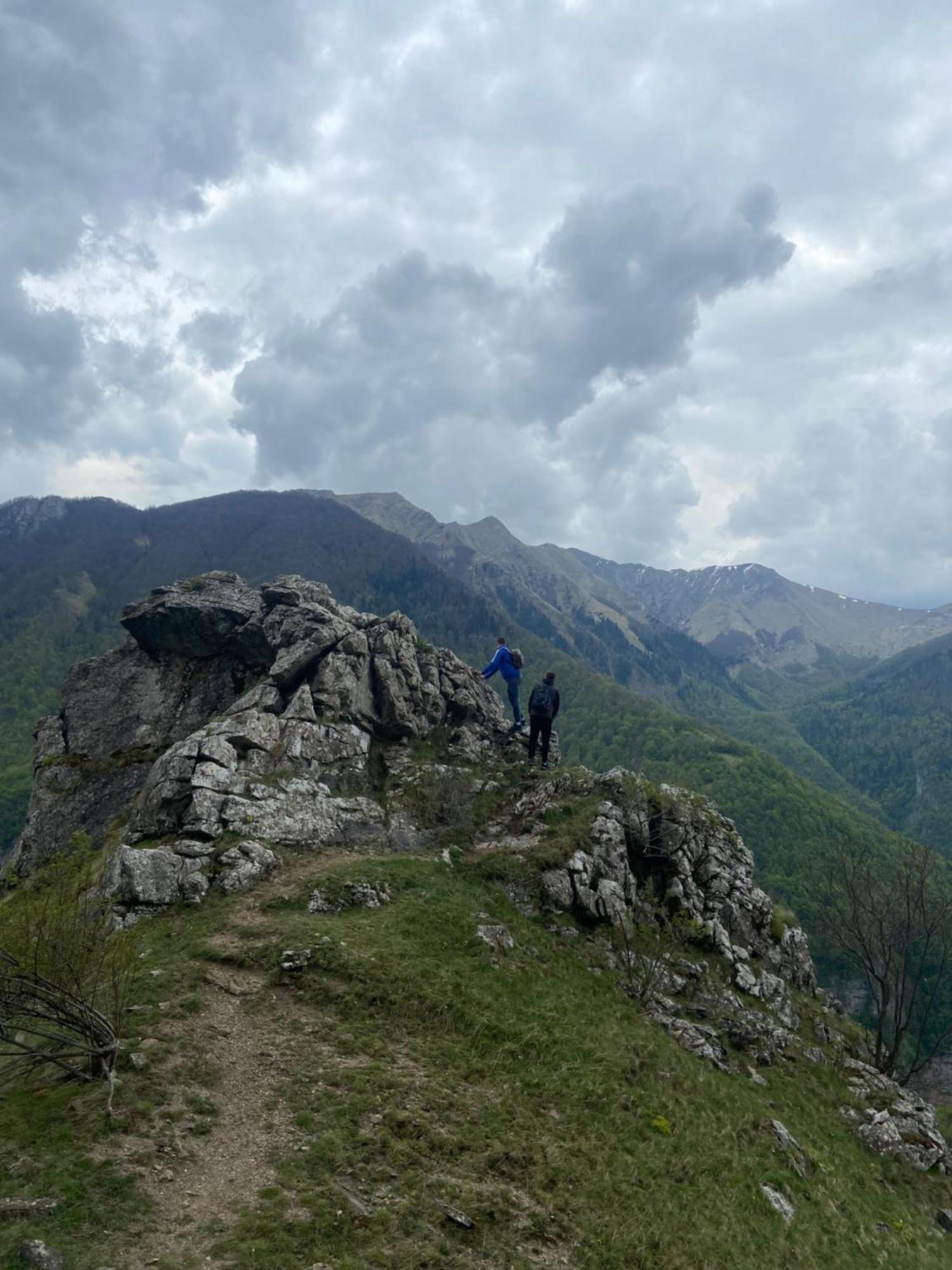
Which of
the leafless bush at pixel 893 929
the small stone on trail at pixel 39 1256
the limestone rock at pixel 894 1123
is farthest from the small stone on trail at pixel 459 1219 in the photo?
the leafless bush at pixel 893 929

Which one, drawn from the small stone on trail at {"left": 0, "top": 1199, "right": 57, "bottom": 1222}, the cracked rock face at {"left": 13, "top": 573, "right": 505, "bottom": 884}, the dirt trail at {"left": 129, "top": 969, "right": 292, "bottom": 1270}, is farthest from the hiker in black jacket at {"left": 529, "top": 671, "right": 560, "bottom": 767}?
the small stone on trail at {"left": 0, "top": 1199, "right": 57, "bottom": 1222}

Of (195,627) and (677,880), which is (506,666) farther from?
(195,627)

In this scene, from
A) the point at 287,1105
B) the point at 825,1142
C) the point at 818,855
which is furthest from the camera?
the point at 818,855

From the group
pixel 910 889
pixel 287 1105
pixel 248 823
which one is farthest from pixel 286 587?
pixel 910 889

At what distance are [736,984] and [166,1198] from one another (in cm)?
2585

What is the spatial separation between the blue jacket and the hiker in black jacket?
172 centimetres

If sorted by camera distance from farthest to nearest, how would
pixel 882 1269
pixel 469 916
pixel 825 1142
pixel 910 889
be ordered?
pixel 910 889 → pixel 469 916 → pixel 825 1142 → pixel 882 1269

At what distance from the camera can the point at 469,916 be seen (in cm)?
2564

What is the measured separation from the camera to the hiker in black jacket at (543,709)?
3716 centimetres

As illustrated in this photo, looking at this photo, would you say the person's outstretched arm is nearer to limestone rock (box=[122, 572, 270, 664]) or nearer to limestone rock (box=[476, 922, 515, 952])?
limestone rock (box=[476, 922, 515, 952])

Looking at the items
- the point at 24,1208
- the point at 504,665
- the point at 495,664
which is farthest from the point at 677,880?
the point at 24,1208

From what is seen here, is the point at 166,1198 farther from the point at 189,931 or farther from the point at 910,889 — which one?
the point at 910,889

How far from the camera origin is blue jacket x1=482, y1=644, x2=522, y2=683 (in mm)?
36562

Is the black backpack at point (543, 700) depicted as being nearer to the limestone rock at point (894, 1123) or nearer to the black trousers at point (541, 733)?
the black trousers at point (541, 733)
